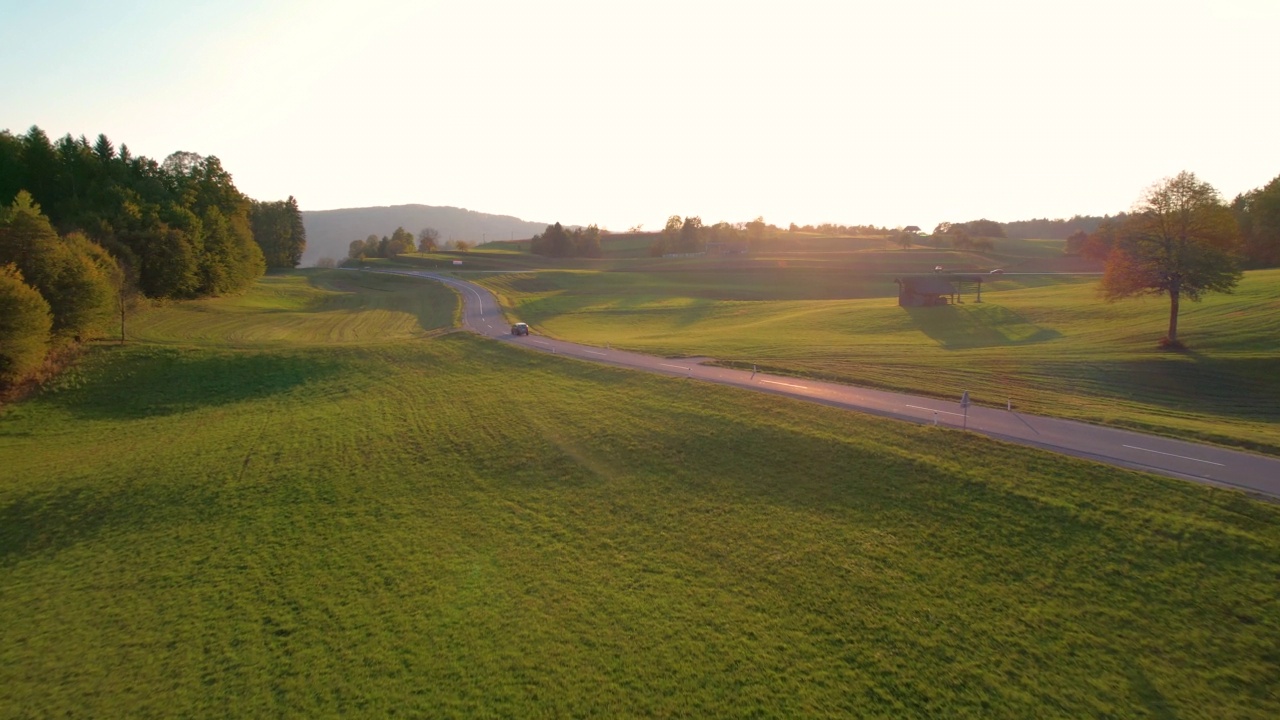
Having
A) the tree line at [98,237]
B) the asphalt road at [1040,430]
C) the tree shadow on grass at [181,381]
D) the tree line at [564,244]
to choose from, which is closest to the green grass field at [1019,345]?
the asphalt road at [1040,430]

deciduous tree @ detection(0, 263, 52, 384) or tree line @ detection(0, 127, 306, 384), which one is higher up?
tree line @ detection(0, 127, 306, 384)

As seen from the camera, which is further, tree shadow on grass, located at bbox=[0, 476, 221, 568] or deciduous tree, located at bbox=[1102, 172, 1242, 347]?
deciduous tree, located at bbox=[1102, 172, 1242, 347]

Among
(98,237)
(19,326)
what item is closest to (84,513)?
(19,326)

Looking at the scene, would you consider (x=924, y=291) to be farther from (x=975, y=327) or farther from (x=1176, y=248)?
(x=1176, y=248)

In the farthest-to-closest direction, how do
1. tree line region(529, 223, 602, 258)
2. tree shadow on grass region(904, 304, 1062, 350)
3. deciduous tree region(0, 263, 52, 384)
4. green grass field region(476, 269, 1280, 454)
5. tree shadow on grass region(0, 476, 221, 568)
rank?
tree line region(529, 223, 602, 258) → tree shadow on grass region(904, 304, 1062, 350) → deciduous tree region(0, 263, 52, 384) → green grass field region(476, 269, 1280, 454) → tree shadow on grass region(0, 476, 221, 568)

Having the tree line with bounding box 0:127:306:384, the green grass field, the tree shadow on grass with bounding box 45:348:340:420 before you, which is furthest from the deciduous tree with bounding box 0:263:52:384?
the green grass field

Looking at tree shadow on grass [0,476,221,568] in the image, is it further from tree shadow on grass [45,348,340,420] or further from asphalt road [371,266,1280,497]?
asphalt road [371,266,1280,497]

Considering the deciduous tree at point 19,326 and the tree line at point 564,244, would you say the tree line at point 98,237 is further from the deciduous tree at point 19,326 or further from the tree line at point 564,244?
the tree line at point 564,244
